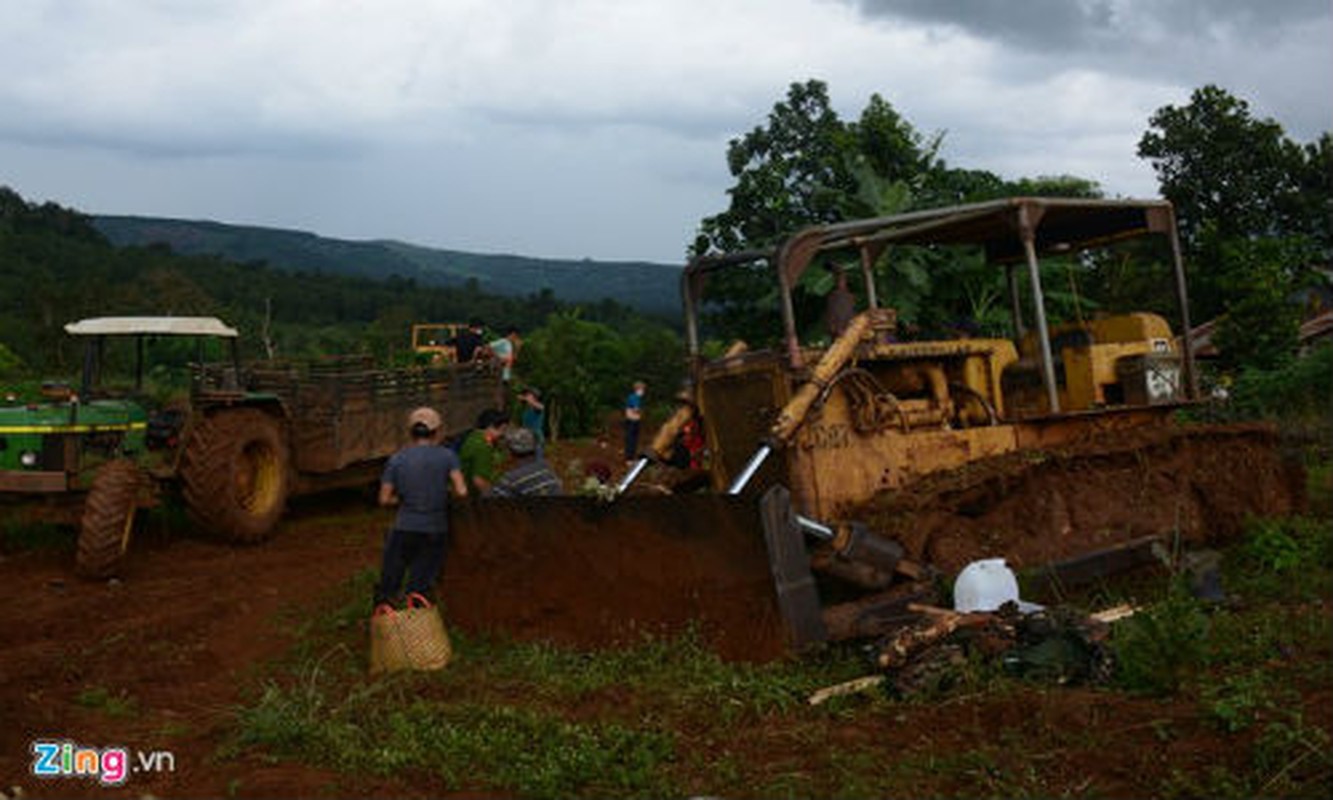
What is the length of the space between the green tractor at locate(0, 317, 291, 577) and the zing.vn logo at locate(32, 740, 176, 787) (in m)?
4.61

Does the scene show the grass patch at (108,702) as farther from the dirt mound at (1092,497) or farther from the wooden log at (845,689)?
the dirt mound at (1092,497)

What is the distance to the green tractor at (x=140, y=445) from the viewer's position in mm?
10172

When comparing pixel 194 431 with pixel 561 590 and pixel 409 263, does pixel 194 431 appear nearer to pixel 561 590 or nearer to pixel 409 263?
pixel 561 590

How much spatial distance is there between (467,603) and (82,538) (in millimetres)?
4125

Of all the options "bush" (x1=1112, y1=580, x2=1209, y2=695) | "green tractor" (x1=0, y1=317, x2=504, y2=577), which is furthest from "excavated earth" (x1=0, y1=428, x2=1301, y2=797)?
"green tractor" (x1=0, y1=317, x2=504, y2=577)

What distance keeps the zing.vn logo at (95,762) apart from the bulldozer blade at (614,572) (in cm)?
235

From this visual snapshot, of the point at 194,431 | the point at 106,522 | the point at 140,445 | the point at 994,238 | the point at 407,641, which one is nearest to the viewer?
the point at 407,641

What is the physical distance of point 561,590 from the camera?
23.8 ft

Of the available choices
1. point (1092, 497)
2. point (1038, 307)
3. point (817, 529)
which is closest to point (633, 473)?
point (817, 529)

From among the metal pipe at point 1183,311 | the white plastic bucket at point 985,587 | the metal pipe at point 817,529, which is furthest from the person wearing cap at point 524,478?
the metal pipe at point 1183,311

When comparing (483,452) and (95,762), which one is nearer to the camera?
(95,762)

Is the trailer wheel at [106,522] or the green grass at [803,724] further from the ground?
the trailer wheel at [106,522]

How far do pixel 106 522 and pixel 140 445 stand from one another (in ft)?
5.54

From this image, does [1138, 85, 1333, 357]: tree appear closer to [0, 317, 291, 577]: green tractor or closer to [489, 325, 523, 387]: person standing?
[489, 325, 523, 387]: person standing
